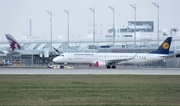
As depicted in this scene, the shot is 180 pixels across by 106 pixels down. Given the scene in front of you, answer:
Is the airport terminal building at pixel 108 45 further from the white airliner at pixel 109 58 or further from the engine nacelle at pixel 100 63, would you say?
the engine nacelle at pixel 100 63

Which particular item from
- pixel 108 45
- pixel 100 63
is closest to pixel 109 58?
pixel 100 63

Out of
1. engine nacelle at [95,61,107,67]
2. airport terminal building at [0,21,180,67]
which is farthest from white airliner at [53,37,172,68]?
airport terminal building at [0,21,180,67]

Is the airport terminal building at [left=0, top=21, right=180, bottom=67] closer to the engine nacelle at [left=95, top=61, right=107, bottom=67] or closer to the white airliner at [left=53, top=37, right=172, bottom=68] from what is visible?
the white airliner at [left=53, top=37, right=172, bottom=68]

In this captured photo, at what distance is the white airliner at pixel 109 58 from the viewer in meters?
78.6

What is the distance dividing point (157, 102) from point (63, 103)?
4.59 meters

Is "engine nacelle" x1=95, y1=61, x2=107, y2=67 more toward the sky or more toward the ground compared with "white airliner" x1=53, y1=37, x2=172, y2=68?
more toward the ground

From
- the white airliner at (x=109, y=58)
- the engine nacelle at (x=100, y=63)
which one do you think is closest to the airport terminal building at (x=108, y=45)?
the white airliner at (x=109, y=58)

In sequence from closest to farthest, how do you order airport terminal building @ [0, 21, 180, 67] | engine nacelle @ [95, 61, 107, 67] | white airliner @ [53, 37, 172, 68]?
engine nacelle @ [95, 61, 107, 67] → white airliner @ [53, 37, 172, 68] → airport terminal building @ [0, 21, 180, 67]

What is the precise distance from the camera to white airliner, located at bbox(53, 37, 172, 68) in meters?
78.6

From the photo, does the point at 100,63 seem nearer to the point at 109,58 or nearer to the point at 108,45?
the point at 109,58

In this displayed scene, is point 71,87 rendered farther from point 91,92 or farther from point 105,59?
point 105,59

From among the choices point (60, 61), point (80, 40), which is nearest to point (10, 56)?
point (60, 61)

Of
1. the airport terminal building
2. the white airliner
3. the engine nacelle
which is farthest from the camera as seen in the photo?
the airport terminal building

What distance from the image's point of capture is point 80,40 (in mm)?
175000
